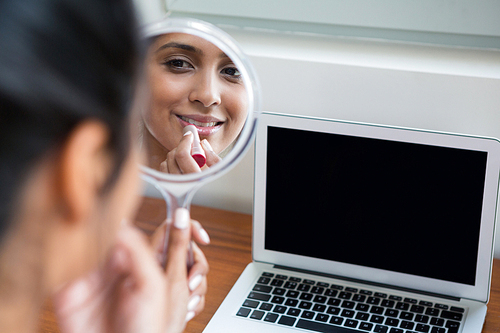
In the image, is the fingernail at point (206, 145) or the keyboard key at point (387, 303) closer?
the fingernail at point (206, 145)

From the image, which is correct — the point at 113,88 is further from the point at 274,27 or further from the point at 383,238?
the point at 274,27

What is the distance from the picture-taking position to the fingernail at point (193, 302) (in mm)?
477

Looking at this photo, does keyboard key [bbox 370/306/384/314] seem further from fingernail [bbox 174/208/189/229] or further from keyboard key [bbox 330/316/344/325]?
fingernail [bbox 174/208/189/229]

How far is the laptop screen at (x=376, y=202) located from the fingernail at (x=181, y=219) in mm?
408

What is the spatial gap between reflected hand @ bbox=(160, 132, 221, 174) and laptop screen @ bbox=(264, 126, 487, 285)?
11.7 inches

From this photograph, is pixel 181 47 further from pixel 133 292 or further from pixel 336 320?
pixel 336 320

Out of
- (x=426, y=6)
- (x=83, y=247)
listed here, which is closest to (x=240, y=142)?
(x=83, y=247)

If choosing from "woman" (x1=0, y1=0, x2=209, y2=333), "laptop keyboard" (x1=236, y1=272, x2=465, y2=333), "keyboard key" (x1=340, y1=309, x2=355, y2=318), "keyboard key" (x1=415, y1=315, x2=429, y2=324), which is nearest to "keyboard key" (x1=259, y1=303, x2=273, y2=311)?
"laptop keyboard" (x1=236, y1=272, x2=465, y2=333)

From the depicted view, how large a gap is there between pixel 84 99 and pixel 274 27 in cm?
76

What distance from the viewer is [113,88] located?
277 millimetres

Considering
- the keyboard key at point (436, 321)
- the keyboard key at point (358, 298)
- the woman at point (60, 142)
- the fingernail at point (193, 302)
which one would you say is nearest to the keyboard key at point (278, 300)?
the keyboard key at point (358, 298)

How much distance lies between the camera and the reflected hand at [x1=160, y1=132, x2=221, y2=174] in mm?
469

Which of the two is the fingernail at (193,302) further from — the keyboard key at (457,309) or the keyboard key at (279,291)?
the keyboard key at (457,309)

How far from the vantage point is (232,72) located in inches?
19.6
